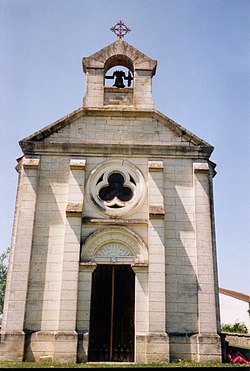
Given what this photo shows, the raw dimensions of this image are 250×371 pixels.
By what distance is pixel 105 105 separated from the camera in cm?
1645

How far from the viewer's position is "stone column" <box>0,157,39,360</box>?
12.6 meters

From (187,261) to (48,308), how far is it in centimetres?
529

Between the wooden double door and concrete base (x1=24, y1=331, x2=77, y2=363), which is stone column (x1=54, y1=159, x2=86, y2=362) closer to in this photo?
concrete base (x1=24, y1=331, x2=77, y2=363)

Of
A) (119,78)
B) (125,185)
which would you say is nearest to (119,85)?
(119,78)

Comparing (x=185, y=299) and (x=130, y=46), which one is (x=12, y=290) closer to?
(x=185, y=299)

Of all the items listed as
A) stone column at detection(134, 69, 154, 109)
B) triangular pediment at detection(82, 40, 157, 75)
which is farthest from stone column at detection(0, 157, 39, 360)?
triangular pediment at detection(82, 40, 157, 75)

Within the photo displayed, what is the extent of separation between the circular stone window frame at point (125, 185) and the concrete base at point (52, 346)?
15.1 feet

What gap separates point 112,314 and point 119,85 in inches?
394

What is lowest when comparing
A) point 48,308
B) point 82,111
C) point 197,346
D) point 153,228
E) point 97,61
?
point 197,346

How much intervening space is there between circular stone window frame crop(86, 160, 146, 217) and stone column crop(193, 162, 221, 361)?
226 cm

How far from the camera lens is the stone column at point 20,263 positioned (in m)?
12.6

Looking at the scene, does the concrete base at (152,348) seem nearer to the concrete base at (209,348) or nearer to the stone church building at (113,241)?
the stone church building at (113,241)

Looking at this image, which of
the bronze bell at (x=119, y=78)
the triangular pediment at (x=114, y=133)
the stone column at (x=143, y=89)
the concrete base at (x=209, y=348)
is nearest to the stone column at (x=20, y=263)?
the triangular pediment at (x=114, y=133)

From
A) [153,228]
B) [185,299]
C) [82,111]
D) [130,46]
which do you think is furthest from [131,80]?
[185,299]
